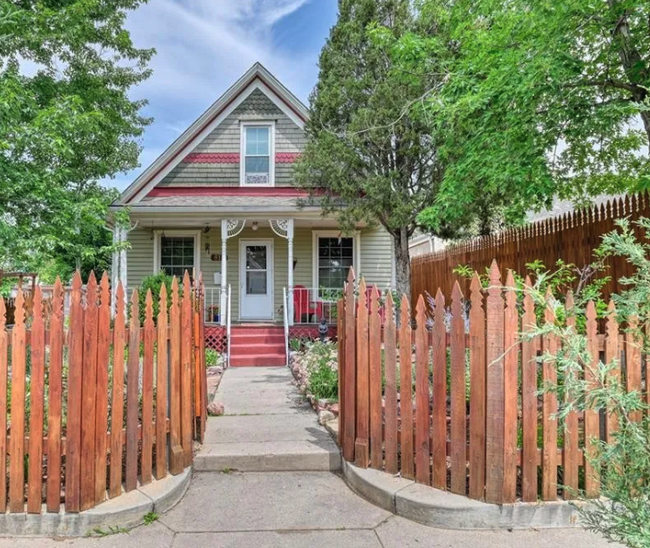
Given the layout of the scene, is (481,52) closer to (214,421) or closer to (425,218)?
(425,218)

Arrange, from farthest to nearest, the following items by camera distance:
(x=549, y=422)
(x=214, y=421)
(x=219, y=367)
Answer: (x=219, y=367), (x=214, y=421), (x=549, y=422)

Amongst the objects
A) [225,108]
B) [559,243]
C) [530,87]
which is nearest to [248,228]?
[225,108]

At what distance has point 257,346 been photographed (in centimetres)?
943

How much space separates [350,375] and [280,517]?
113 cm

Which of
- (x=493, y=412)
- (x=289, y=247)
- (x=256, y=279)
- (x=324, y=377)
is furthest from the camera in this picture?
(x=256, y=279)

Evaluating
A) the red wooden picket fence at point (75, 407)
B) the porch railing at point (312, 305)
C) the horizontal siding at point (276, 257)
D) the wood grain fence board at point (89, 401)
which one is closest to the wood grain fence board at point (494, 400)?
the red wooden picket fence at point (75, 407)

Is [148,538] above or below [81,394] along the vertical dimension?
below

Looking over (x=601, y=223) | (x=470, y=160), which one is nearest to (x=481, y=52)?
(x=470, y=160)

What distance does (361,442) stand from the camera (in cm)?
336

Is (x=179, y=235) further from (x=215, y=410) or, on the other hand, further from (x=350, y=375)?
(x=350, y=375)

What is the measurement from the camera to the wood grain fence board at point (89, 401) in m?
2.75

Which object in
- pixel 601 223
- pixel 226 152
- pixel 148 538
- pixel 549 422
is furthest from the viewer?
pixel 226 152

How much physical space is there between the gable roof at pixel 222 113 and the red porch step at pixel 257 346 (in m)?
4.52

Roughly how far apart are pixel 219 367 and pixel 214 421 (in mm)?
3542
